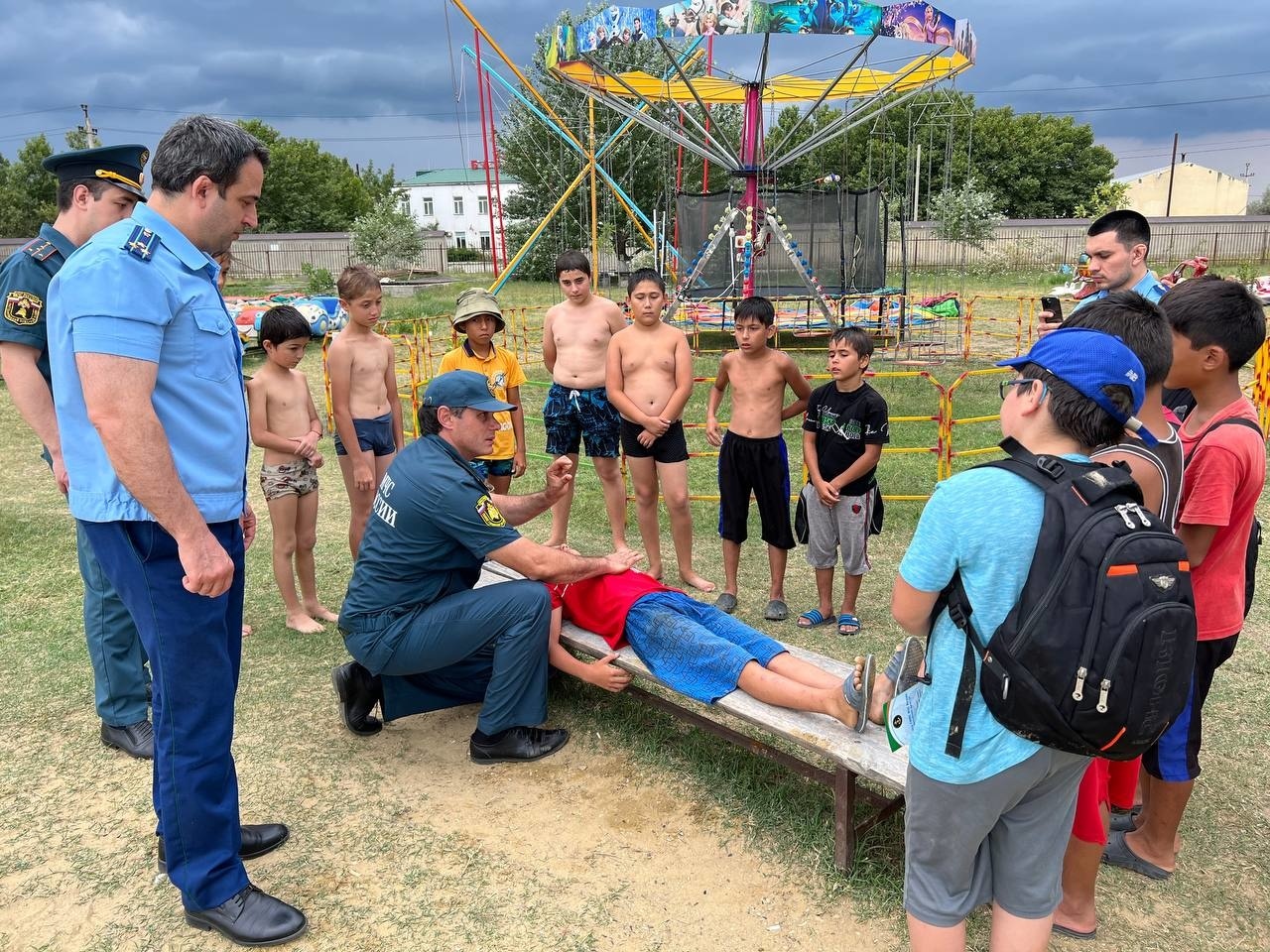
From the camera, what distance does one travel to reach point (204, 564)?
2.34 m

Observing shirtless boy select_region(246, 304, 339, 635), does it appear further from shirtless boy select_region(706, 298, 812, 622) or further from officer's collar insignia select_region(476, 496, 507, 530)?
shirtless boy select_region(706, 298, 812, 622)

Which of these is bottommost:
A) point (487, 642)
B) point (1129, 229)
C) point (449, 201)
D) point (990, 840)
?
point (487, 642)

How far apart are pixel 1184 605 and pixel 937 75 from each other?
15418mm

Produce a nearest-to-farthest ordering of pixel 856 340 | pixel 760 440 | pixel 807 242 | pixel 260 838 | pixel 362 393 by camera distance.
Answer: pixel 260 838 → pixel 856 340 → pixel 760 440 → pixel 362 393 → pixel 807 242

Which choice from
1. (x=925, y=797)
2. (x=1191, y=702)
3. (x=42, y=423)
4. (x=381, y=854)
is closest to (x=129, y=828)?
(x=381, y=854)

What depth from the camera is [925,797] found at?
6.54 feet

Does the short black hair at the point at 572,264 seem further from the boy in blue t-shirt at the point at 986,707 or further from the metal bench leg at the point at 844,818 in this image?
the boy in blue t-shirt at the point at 986,707

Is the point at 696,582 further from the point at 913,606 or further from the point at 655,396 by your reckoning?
the point at 913,606

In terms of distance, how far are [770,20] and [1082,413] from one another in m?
11.1

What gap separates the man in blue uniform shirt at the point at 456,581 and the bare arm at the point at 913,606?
1748 millimetres

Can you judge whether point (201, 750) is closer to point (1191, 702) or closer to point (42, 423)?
point (42, 423)

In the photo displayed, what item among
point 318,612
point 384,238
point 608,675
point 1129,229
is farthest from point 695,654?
point 384,238

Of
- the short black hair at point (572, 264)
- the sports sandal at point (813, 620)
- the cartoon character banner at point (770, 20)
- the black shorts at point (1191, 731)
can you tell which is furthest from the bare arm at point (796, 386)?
the cartoon character banner at point (770, 20)

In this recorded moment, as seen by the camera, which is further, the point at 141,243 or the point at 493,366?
the point at 493,366
